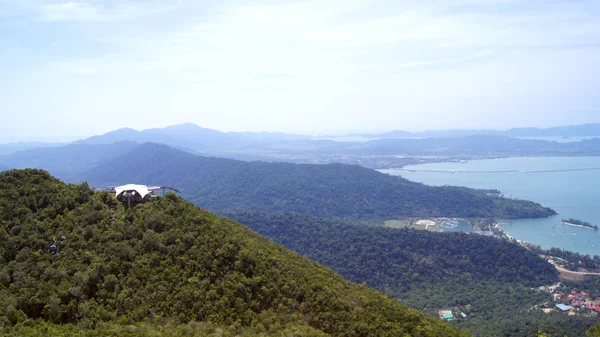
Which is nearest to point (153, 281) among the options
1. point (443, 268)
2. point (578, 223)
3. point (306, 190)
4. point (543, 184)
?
point (443, 268)

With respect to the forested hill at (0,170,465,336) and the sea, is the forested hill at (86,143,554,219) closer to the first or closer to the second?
the sea

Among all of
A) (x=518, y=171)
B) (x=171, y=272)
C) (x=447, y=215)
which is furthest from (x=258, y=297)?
(x=518, y=171)

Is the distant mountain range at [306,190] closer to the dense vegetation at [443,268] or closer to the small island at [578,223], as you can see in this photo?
the small island at [578,223]

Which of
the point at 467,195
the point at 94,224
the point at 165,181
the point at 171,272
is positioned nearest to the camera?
the point at 171,272

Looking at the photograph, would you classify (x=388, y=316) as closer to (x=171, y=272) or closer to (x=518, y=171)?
(x=171, y=272)

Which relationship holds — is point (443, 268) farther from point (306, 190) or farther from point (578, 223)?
point (306, 190)

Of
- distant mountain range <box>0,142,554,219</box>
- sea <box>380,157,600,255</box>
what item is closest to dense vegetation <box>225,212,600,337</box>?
sea <box>380,157,600,255</box>

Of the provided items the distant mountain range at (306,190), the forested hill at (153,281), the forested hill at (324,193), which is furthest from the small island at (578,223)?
the forested hill at (153,281)
